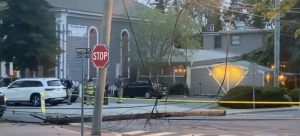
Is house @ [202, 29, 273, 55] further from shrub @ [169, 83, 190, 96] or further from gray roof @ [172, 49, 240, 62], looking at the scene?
shrub @ [169, 83, 190, 96]

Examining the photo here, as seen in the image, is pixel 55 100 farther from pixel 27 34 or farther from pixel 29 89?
pixel 27 34

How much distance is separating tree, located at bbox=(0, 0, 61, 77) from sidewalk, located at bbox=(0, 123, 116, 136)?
706 inches

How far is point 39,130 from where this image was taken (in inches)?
622

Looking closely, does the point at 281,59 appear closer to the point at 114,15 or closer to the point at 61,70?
the point at 114,15

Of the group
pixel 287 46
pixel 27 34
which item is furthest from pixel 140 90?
pixel 287 46

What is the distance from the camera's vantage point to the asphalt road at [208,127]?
1587 cm

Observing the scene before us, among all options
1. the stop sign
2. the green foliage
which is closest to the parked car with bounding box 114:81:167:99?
the green foliage

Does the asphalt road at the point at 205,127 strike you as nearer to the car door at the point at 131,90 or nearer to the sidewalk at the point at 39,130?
the sidewalk at the point at 39,130

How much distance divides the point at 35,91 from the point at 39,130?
39.6 ft

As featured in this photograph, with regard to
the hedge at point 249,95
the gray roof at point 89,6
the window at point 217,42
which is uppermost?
the gray roof at point 89,6

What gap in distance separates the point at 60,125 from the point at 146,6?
26508 mm

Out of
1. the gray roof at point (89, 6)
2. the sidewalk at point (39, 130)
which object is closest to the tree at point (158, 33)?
the gray roof at point (89, 6)

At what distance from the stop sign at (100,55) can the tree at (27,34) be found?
Result: 21.4 meters

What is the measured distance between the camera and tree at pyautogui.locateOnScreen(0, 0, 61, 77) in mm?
34250
